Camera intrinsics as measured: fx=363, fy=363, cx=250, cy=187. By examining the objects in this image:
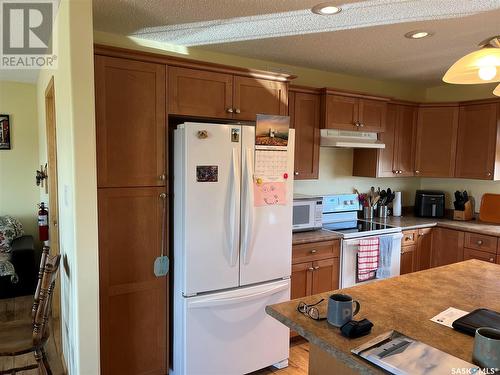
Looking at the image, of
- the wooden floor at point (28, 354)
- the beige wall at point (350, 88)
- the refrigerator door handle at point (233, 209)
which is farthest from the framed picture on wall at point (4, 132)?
the refrigerator door handle at point (233, 209)

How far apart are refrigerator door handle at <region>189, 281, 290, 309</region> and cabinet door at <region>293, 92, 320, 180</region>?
3.55ft

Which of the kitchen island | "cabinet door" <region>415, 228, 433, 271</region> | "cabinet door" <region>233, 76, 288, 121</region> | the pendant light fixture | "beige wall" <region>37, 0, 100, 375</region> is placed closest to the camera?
the kitchen island

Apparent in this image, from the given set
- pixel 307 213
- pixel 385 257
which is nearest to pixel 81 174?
pixel 307 213

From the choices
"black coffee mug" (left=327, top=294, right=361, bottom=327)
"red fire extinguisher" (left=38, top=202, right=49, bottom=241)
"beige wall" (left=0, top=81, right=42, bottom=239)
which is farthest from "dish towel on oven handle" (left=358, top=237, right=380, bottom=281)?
"beige wall" (left=0, top=81, right=42, bottom=239)

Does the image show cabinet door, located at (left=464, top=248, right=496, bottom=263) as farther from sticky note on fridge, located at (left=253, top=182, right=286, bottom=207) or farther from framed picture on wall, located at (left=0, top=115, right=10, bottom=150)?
framed picture on wall, located at (left=0, top=115, right=10, bottom=150)

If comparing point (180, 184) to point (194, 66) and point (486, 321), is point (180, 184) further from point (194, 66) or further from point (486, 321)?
point (486, 321)

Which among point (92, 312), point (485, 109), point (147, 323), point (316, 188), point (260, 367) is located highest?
point (485, 109)

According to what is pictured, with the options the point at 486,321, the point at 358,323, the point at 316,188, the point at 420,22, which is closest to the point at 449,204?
the point at 316,188

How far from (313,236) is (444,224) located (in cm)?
159

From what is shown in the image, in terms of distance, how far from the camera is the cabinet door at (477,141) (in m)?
3.64

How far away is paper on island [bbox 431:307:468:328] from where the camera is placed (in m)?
1.40

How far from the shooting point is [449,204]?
432 centimetres

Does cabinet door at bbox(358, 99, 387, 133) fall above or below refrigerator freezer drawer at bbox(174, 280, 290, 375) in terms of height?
above

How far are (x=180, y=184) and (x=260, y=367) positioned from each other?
146 centimetres
